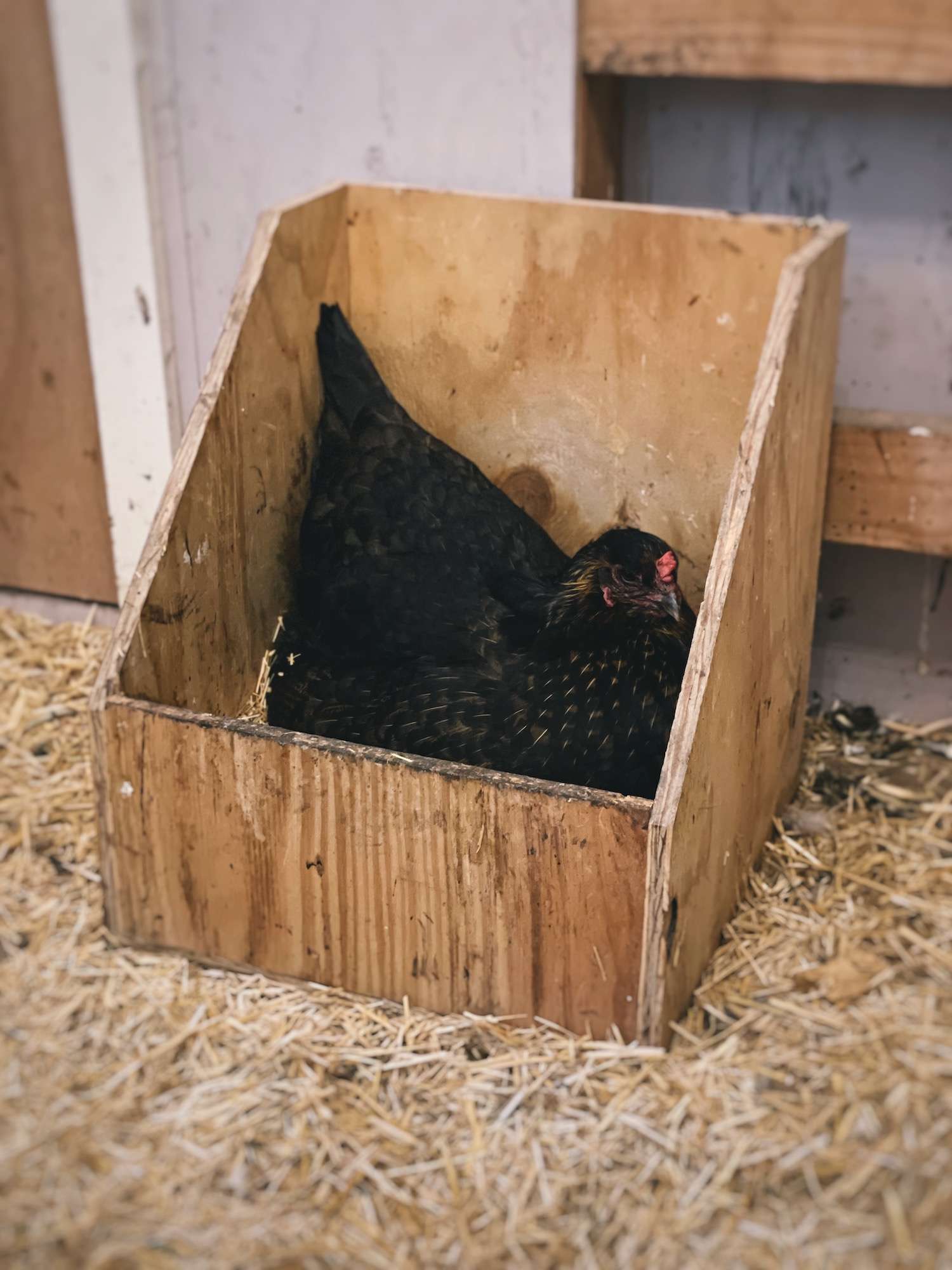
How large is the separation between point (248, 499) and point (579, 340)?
0.68 meters

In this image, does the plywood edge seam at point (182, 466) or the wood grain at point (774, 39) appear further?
the wood grain at point (774, 39)

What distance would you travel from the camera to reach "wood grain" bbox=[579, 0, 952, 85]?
223cm

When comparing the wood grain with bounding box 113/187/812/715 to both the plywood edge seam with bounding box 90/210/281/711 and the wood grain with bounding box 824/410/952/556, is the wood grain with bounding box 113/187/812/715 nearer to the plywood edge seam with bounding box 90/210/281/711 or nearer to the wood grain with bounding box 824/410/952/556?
the plywood edge seam with bounding box 90/210/281/711

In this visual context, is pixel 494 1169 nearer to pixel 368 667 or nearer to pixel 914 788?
pixel 368 667

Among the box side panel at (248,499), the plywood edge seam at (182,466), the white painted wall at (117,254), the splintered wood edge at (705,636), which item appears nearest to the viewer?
the splintered wood edge at (705,636)

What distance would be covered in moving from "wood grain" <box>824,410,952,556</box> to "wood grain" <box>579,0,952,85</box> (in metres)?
0.56

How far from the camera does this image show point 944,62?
2217mm

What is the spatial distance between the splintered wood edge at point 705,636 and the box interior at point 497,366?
379 millimetres

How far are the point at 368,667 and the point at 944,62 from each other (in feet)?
4.37

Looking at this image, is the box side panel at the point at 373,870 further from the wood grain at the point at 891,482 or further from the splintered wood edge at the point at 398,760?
the wood grain at the point at 891,482

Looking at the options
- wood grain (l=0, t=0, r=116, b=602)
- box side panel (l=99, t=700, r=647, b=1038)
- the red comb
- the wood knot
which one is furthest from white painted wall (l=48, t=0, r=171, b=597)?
the red comb

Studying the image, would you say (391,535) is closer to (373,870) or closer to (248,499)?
(248,499)

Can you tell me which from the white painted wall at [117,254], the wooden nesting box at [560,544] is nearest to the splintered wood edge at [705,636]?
the wooden nesting box at [560,544]

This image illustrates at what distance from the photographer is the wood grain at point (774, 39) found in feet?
7.30
